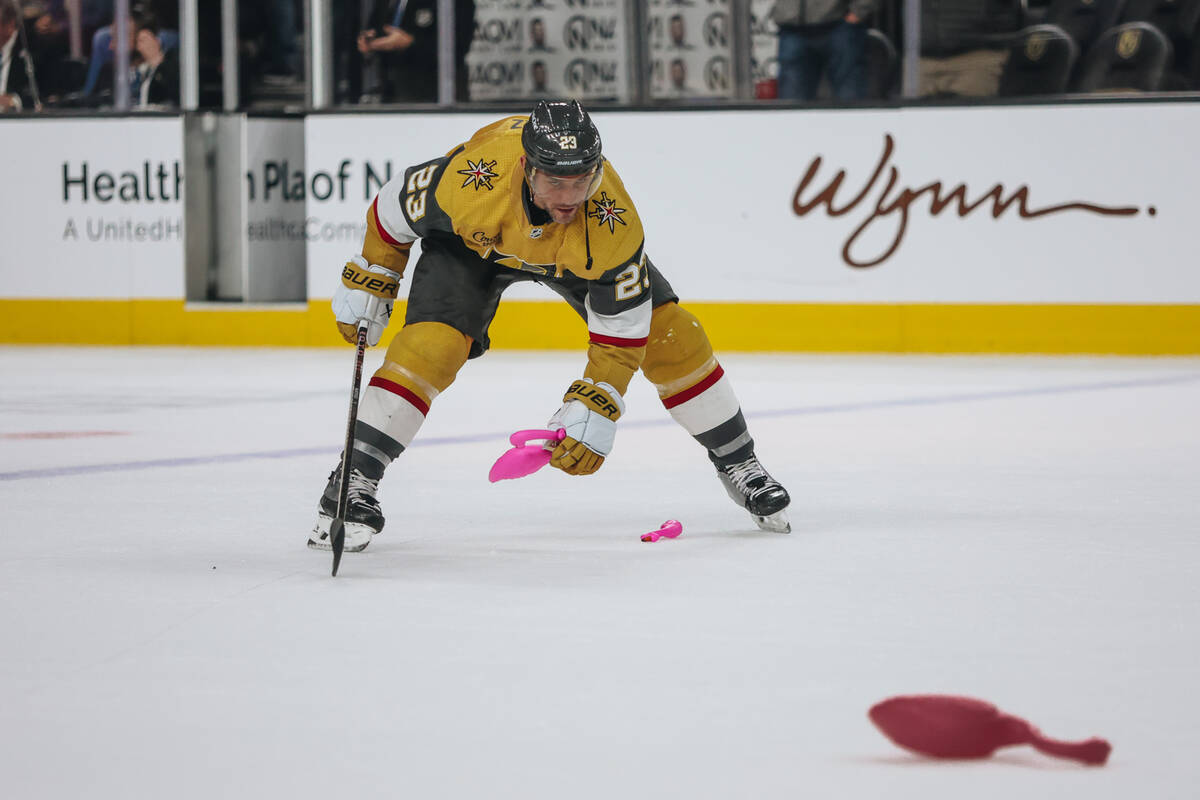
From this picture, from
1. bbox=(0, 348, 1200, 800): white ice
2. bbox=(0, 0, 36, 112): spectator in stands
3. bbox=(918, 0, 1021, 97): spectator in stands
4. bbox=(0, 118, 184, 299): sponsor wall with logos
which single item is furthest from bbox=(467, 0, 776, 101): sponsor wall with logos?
bbox=(0, 348, 1200, 800): white ice

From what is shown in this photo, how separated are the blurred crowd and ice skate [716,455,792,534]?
570 cm

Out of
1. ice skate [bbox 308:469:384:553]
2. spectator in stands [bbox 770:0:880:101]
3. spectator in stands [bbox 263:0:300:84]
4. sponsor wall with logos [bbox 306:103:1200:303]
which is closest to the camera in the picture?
ice skate [bbox 308:469:384:553]

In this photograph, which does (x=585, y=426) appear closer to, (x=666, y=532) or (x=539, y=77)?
(x=666, y=532)

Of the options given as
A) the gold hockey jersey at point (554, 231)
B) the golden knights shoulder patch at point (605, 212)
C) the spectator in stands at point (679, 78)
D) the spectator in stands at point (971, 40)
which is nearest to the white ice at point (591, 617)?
the gold hockey jersey at point (554, 231)

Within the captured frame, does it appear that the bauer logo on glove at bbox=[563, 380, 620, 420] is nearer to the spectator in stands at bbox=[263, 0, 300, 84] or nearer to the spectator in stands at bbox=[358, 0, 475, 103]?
the spectator in stands at bbox=[358, 0, 475, 103]

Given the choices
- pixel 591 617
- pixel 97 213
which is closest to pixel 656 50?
pixel 97 213

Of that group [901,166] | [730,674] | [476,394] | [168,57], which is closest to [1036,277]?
[901,166]

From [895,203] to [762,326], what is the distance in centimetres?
99

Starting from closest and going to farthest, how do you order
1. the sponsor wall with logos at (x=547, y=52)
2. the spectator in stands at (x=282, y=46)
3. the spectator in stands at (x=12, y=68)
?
the sponsor wall with logos at (x=547, y=52) < the spectator in stands at (x=282, y=46) < the spectator in stands at (x=12, y=68)

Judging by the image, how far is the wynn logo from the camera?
892 cm

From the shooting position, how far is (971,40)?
29.8 feet

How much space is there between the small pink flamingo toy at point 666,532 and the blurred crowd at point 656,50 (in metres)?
5.85

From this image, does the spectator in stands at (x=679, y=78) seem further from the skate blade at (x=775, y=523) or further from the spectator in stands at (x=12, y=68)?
the skate blade at (x=775, y=523)

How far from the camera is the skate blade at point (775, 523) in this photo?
3.82 meters
